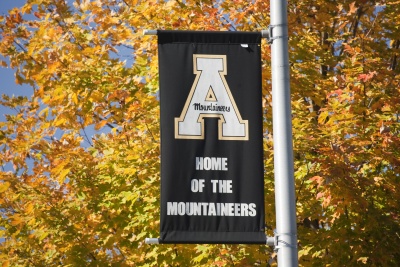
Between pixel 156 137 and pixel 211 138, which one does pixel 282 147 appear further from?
pixel 156 137

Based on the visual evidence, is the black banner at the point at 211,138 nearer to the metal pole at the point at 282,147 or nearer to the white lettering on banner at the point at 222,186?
the white lettering on banner at the point at 222,186

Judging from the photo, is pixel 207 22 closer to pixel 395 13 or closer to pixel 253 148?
pixel 395 13

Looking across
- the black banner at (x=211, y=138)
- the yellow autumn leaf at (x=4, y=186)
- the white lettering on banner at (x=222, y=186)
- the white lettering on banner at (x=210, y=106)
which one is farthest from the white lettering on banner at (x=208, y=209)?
the yellow autumn leaf at (x=4, y=186)

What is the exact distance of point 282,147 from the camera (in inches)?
298

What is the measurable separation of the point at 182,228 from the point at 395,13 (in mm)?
8805

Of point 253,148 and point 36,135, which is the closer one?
point 253,148

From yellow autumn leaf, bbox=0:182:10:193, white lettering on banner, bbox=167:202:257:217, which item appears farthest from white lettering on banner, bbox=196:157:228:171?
yellow autumn leaf, bbox=0:182:10:193

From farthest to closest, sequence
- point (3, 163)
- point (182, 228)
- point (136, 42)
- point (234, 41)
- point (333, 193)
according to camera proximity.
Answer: point (3, 163), point (136, 42), point (333, 193), point (234, 41), point (182, 228)

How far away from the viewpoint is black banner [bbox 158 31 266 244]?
23.7ft

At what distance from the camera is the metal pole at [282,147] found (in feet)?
24.2

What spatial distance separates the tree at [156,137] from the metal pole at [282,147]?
163 inches

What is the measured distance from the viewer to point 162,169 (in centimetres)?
732

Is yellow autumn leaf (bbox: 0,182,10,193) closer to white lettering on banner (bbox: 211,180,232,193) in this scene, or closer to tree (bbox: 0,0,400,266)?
tree (bbox: 0,0,400,266)

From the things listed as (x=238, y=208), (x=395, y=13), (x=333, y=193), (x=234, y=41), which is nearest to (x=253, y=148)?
(x=238, y=208)
